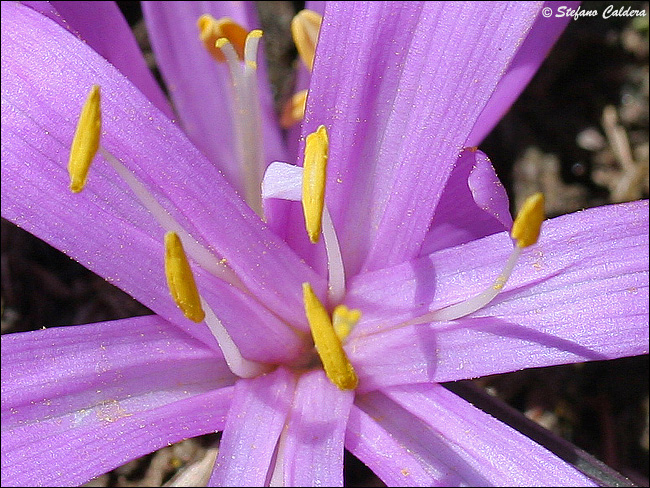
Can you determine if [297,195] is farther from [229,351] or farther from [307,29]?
[307,29]

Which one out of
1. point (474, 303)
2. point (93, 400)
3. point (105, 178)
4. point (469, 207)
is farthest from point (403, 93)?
point (93, 400)

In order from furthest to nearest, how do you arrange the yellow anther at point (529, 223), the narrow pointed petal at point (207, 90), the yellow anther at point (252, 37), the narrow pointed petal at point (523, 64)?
1. the narrow pointed petal at point (207, 90)
2. the narrow pointed petal at point (523, 64)
3. the yellow anther at point (252, 37)
4. the yellow anther at point (529, 223)

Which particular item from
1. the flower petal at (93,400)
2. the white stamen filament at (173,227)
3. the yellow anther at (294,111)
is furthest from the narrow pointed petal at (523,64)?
the flower petal at (93,400)

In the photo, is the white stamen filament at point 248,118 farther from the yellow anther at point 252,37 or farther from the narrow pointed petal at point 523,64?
the narrow pointed petal at point 523,64

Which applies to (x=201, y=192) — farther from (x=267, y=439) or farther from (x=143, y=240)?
(x=267, y=439)

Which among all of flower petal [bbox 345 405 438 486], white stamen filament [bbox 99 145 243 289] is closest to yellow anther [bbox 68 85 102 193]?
white stamen filament [bbox 99 145 243 289]

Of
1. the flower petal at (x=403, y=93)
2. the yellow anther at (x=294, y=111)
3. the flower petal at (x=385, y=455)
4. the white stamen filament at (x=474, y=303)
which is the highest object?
the yellow anther at (x=294, y=111)

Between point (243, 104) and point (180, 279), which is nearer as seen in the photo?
point (180, 279)
